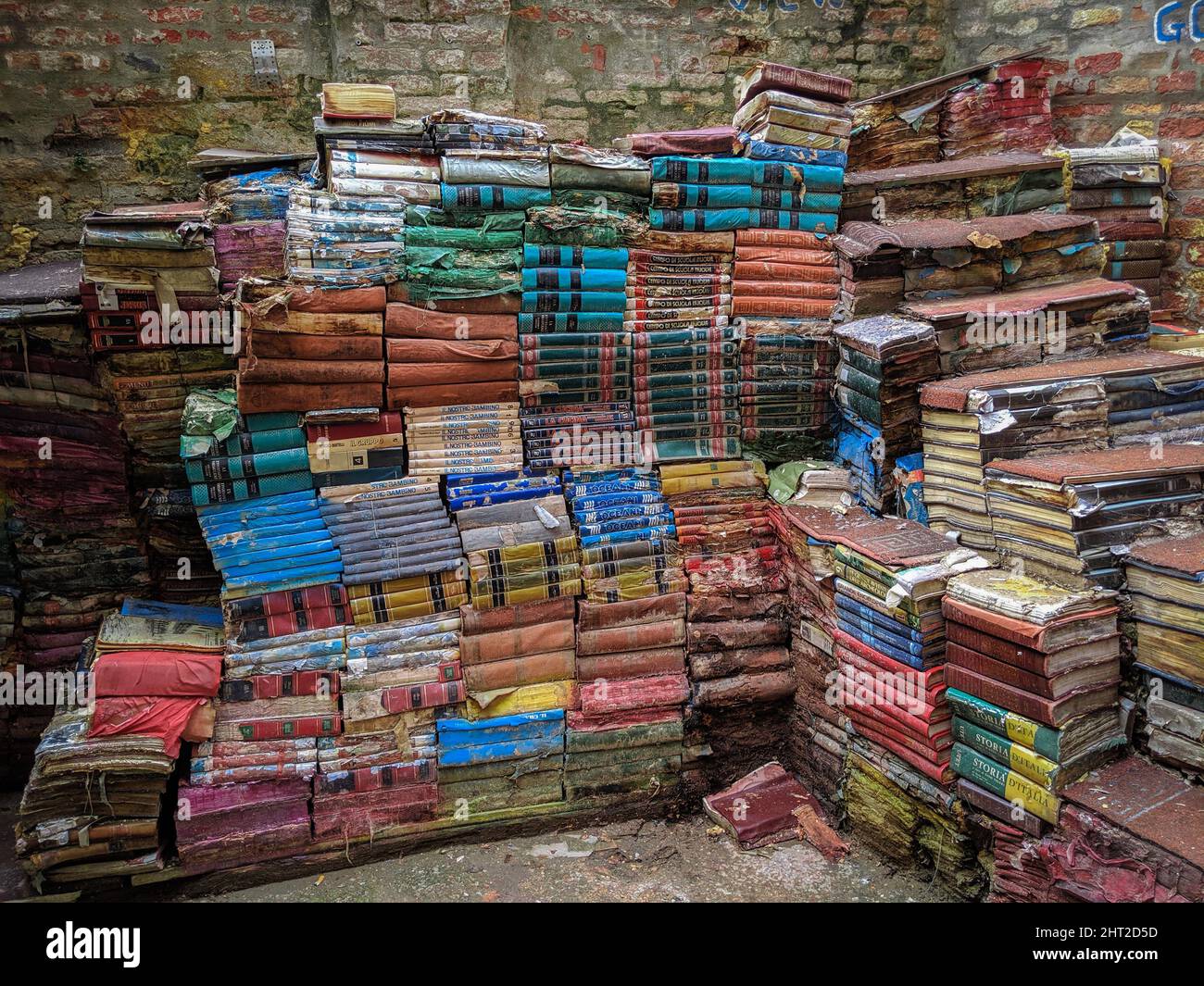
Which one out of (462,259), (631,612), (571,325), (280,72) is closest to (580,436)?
(571,325)

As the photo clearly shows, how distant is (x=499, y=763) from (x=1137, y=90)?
7.08m

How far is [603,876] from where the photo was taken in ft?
17.2

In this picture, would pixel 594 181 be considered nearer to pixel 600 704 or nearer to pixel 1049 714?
pixel 600 704

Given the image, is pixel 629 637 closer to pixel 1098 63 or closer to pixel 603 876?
pixel 603 876

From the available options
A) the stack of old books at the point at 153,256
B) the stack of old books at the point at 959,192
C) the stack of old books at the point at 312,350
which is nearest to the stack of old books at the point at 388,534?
the stack of old books at the point at 312,350

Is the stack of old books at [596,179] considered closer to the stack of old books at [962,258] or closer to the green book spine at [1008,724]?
the stack of old books at [962,258]

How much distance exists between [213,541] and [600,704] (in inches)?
104

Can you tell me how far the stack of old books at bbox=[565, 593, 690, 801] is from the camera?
566 centimetres

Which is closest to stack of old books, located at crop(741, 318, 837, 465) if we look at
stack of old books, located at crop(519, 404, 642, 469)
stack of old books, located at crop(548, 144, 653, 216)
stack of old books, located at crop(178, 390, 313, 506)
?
stack of old books, located at crop(519, 404, 642, 469)

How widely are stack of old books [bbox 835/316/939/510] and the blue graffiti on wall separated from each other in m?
3.32

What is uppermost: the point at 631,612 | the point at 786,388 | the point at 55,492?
the point at 786,388

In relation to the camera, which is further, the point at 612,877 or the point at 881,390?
the point at 881,390

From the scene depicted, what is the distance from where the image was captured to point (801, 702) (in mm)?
5918

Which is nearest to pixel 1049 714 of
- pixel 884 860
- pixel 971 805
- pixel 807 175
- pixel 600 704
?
pixel 971 805
